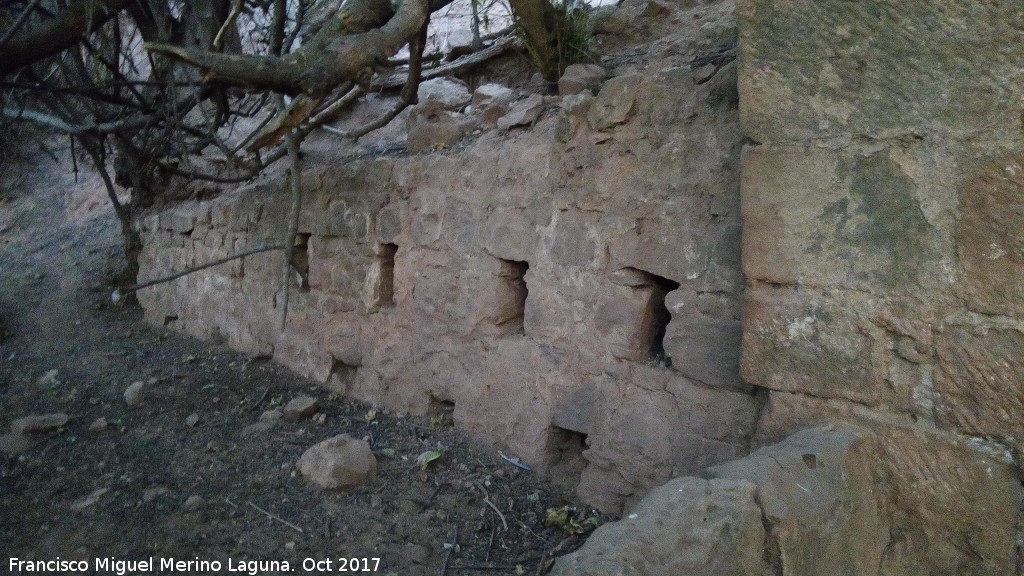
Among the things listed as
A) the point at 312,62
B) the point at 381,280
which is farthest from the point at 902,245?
the point at 381,280

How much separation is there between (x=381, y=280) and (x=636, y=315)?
1619mm

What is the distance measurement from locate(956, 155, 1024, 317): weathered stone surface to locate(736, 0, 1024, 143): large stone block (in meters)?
0.11

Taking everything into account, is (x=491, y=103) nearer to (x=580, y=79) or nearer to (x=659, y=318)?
(x=580, y=79)

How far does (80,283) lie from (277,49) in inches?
118

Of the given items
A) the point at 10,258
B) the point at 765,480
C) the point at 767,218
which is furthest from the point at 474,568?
the point at 10,258

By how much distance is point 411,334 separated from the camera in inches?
145

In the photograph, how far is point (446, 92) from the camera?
4766mm

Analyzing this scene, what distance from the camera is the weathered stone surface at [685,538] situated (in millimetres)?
1476

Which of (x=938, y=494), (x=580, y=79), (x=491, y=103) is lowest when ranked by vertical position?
(x=938, y=494)

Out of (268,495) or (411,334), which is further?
(411,334)

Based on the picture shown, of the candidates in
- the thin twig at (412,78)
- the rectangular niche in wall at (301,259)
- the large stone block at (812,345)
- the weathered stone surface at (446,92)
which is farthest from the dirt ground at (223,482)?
the weathered stone surface at (446,92)

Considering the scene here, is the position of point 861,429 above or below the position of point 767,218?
below

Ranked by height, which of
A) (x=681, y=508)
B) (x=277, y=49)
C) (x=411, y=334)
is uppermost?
(x=277, y=49)

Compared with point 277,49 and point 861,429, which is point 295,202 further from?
point 861,429
